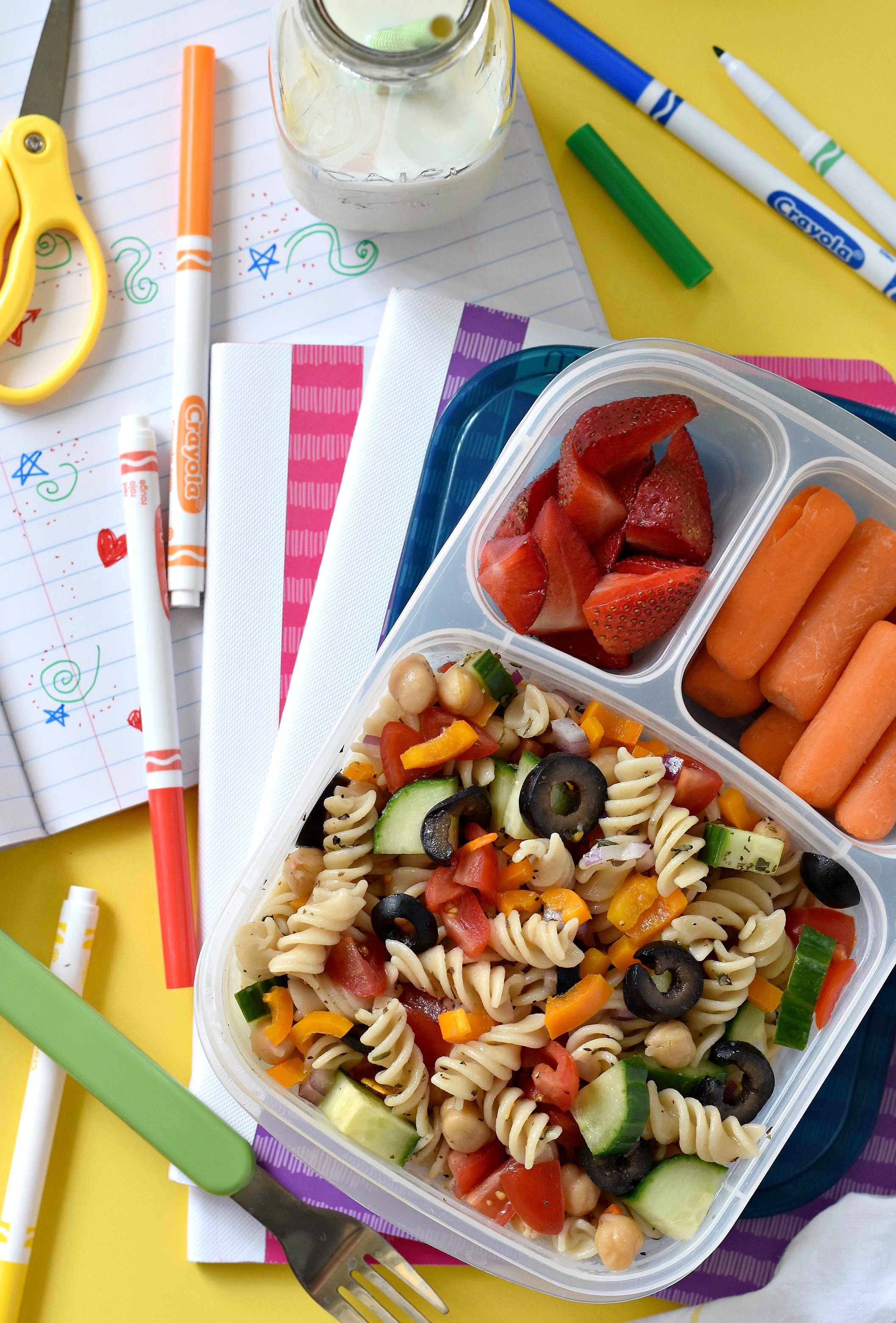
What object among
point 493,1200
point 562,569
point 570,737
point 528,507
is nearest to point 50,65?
point 528,507

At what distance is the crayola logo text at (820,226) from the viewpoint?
193 cm

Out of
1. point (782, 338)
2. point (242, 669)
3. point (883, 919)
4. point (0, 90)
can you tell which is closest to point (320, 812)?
point (242, 669)

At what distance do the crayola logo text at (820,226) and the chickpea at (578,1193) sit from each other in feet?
5.72

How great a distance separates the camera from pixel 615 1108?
1464mm

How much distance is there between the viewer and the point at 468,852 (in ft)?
5.08

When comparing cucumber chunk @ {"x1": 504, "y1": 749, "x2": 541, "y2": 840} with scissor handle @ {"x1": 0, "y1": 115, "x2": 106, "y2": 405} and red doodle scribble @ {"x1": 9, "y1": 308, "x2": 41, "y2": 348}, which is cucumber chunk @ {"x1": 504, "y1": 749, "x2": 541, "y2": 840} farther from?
red doodle scribble @ {"x1": 9, "y1": 308, "x2": 41, "y2": 348}

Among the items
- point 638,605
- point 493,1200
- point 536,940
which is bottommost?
point 493,1200

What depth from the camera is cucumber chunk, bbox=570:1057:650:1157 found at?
1452mm

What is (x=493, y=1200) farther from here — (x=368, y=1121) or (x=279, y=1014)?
(x=279, y=1014)

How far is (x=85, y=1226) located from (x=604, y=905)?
46.8 inches

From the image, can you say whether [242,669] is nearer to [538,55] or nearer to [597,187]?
[597,187]

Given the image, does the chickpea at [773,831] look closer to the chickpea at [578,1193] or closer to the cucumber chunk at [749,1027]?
the cucumber chunk at [749,1027]

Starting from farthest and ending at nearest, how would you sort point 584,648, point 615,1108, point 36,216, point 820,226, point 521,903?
point 820,226 → point 36,216 → point 584,648 → point 521,903 → point 615,1108

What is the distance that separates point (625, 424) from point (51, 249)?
1.17m
